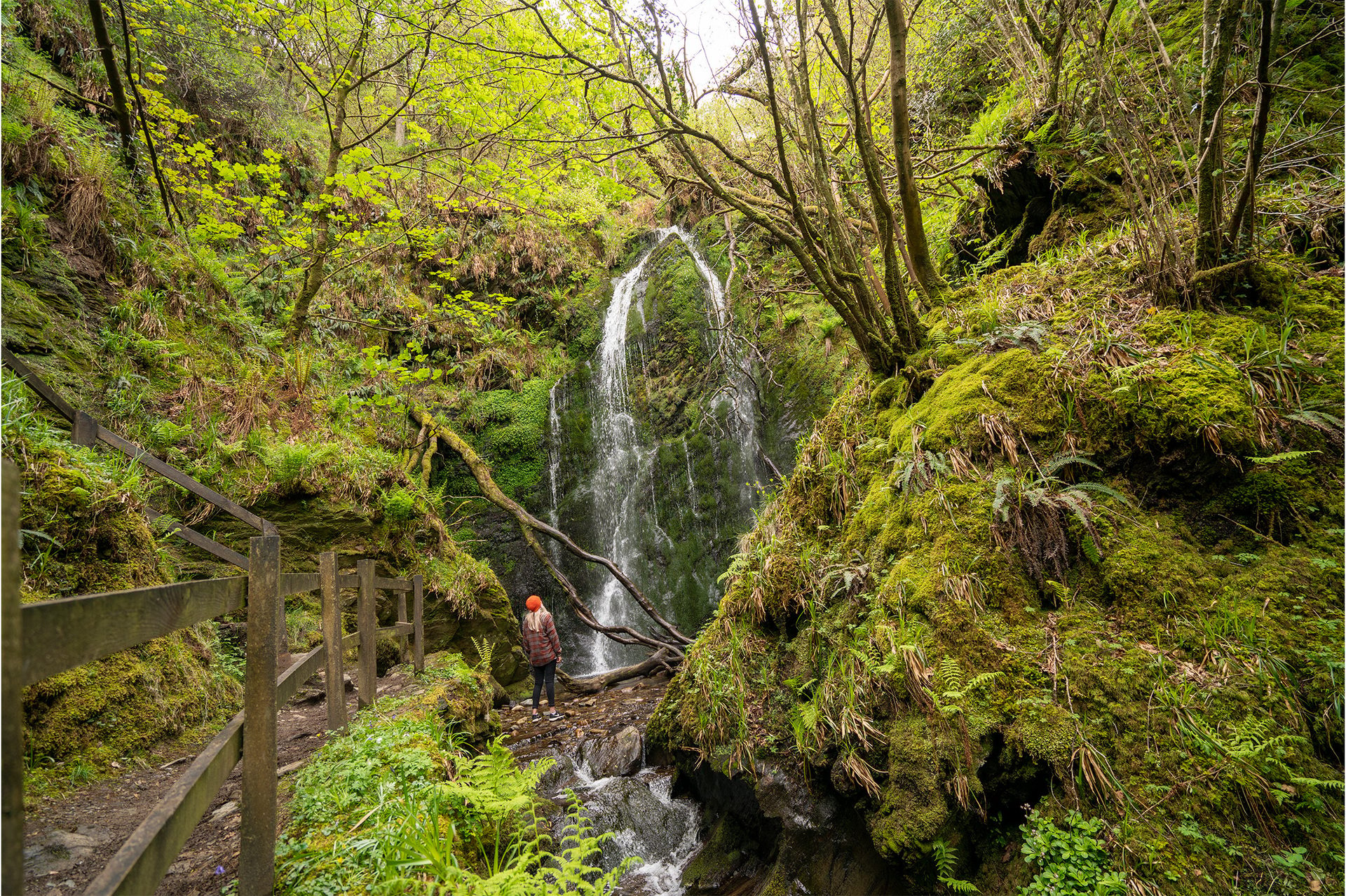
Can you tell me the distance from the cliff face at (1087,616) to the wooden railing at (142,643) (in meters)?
2.97

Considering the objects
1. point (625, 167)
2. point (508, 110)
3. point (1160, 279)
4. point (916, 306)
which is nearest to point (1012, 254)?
point (916, 306)

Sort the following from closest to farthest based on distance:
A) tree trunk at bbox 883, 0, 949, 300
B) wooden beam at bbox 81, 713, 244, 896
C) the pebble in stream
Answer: wooden beam at bbox 81, 713, 244, 896 → tree trunk at bbox 883, 0, 949, 300 → the pebble in stream

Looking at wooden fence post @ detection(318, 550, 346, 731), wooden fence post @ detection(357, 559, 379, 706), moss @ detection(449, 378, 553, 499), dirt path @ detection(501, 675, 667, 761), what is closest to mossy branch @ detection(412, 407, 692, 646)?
moss @ detection(449, 378, 553, 499)

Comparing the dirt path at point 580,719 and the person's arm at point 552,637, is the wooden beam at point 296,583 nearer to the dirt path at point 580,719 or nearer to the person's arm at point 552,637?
the dirt path at point 580,719

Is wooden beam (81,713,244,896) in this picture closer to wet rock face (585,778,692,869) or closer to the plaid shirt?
wet rock face (585,778,692,869)

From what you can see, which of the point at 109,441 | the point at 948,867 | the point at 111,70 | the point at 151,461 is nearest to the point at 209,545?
the point at 151,461

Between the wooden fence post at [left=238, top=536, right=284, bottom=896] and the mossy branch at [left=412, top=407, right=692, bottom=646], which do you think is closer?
the wooden fence post at [left=238, top=536, right=284, bottom=896]

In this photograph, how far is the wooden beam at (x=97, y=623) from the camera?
101cm

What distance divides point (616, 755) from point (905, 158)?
6.22 metres

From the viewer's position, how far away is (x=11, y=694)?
0.95 m

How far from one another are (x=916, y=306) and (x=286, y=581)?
576 centimetres

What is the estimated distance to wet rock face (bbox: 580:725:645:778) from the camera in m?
5.89

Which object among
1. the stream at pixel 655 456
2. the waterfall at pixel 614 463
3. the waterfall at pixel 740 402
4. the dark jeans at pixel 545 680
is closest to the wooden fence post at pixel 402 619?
the dark jeans at pixel 545 680

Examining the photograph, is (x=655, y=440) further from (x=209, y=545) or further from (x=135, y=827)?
(x=135, y=827)
